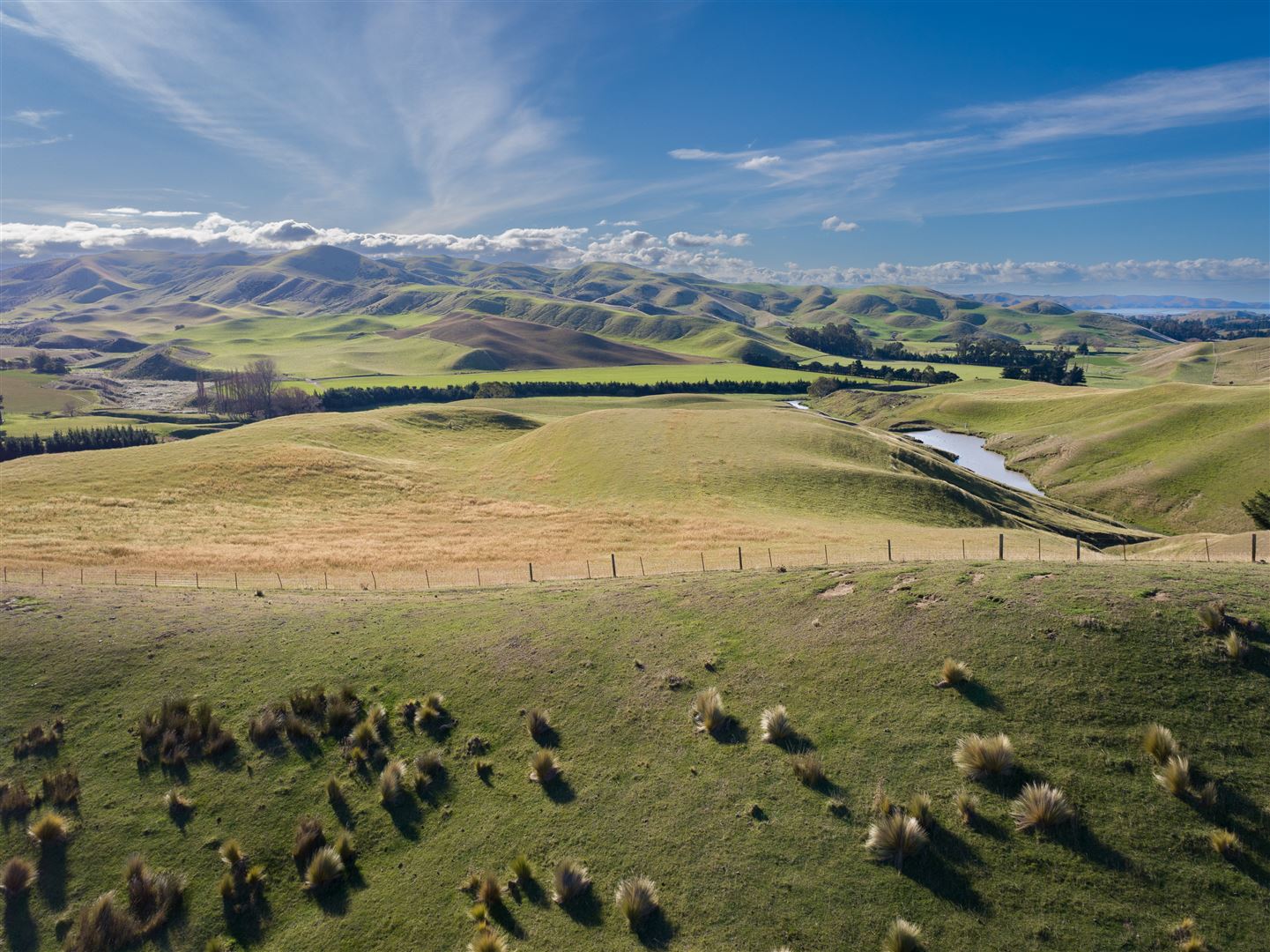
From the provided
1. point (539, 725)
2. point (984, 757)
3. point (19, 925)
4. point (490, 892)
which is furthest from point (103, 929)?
point (984, 757)

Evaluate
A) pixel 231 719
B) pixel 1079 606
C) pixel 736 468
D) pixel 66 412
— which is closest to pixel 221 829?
pixel 231 719

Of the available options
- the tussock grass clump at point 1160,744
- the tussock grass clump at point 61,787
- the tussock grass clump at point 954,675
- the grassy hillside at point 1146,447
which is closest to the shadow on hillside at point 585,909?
the tussock grass clump at point 954,675

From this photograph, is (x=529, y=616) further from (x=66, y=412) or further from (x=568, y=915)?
(x=66, y=412)

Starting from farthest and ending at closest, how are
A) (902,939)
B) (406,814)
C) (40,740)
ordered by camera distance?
(40,740) < (406,814) < (902,939)

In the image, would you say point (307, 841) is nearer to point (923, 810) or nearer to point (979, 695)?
→ point (923, 810)

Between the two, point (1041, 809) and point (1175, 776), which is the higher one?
point (1175, 776)

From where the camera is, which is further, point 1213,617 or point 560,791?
point 1213,617

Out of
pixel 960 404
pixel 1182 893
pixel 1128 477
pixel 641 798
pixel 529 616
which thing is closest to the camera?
pixel 1182 893
